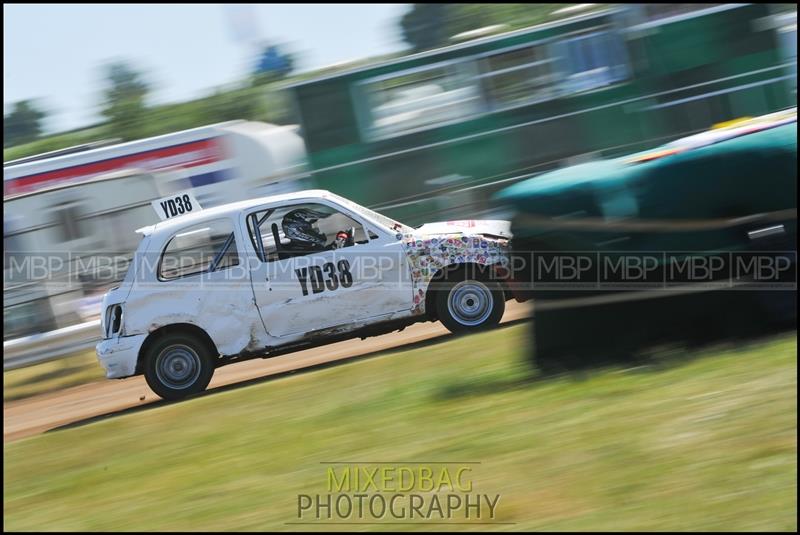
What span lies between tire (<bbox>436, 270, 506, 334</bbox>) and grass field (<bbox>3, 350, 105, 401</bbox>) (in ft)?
18.7

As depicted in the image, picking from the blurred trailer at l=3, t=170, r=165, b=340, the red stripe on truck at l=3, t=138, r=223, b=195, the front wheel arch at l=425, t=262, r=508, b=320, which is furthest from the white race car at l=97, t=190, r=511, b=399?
the red stripe on truck at l=3, t=138, r=223, b=195

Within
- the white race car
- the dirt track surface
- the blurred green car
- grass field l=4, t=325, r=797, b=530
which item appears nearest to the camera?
grass field l=4, t=325, r=797, b=530

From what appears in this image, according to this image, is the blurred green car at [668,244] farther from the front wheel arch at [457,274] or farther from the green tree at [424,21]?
the green tree at [424,21]

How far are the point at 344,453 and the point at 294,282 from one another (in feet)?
11.8

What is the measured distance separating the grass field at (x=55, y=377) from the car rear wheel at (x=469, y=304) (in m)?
5.69

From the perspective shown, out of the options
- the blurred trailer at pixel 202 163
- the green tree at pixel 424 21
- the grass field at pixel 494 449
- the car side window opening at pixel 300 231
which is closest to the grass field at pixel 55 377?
the blurred trailer at pixel 202 163

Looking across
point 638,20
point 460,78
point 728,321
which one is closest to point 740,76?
point 638,20

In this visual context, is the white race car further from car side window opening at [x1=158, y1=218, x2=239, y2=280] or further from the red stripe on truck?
the red stripe on truck

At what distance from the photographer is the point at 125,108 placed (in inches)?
2719

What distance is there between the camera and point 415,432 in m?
6.39

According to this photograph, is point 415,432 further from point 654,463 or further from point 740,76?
point 740,76

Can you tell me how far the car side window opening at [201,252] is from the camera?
970 cm

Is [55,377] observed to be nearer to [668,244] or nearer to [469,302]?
[469,302]

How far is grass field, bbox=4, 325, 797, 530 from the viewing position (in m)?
4.79
